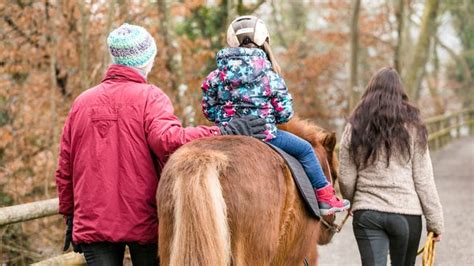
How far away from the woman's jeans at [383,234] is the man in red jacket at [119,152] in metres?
1.63

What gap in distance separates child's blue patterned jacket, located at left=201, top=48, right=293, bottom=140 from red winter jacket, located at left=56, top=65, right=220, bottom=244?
1.41ft

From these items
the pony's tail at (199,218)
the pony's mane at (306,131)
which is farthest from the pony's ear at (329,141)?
the pony's tail at (199,218)

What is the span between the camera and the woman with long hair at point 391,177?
518cm

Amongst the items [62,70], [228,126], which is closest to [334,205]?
[228,126]

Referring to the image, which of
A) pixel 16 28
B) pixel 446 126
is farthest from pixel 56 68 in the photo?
pixel 446 126

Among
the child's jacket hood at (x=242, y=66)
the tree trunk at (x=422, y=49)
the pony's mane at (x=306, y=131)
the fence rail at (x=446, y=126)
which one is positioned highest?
the child's jacket hood at (x=242, y=66)

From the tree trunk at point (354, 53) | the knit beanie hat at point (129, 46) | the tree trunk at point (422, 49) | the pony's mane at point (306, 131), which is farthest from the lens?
the tree trunk at point (422, 49)

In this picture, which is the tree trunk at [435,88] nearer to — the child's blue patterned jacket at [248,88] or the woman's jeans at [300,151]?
the woman's jeans at [300,151]

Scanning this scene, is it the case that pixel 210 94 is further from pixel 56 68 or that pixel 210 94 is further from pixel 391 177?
pixel 56 68

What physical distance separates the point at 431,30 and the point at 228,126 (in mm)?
20706

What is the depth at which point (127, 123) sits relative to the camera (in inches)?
161

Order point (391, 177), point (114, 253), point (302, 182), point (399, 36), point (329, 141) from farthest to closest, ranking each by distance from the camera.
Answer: point (399, 36)
point (329, 141)
point (391, 177)
point (302, 182)
point (114, 253)

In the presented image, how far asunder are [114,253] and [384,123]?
2.13 metres

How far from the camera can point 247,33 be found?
4.64 metres
